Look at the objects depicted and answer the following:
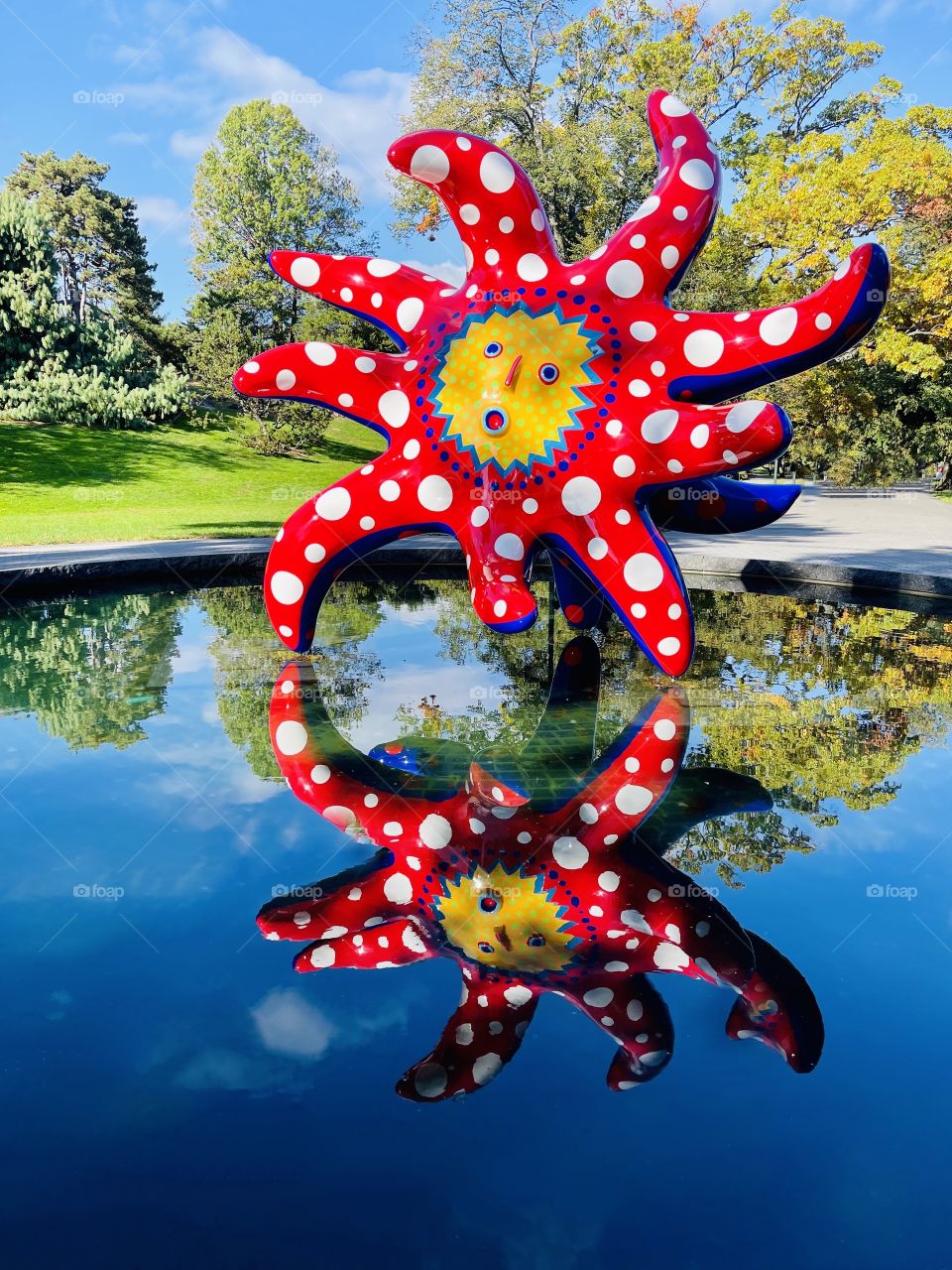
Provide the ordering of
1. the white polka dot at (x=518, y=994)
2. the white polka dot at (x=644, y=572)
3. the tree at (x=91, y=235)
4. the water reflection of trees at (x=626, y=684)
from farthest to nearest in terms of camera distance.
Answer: the tree at (x=91, y=235) < the white polka dot at (x=644, y=572) < the water reflection of trees at (x=626, y=684) < the white polka dot at (x=518, y=994)

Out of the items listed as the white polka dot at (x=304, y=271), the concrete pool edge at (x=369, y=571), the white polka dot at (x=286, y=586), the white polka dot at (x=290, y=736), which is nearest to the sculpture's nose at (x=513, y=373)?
the white polka dot at (x=304, y=271)

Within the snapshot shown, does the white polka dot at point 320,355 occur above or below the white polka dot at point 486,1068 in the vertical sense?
above

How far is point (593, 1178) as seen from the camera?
2.46m

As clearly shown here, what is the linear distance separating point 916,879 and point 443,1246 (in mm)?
2781

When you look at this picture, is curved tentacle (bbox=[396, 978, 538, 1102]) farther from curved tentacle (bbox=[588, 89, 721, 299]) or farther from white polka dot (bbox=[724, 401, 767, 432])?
curved tentacle (bbox=[588, 89, 721, 299])

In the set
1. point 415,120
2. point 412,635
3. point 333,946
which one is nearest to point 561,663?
point 412,635

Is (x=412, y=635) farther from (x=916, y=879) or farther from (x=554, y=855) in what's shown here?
(x=916, y=879)

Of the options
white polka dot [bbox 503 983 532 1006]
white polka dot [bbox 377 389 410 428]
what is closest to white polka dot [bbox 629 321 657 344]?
white polka dot [bbox 377 389 410 428]

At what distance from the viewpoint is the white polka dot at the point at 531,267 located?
6.50 m

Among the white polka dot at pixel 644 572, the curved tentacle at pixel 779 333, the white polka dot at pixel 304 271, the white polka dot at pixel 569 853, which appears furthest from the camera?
the white polka dot at pixel 304 271

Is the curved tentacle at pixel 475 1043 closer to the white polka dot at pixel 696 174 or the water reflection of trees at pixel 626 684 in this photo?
the water reflection of trees at pixel 626 684

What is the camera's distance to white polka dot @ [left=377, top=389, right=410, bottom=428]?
22.4 feet

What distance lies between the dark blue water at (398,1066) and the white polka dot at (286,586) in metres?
1.64

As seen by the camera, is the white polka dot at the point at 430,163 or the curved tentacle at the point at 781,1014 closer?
the curved tentacle at the point at 781,1014
